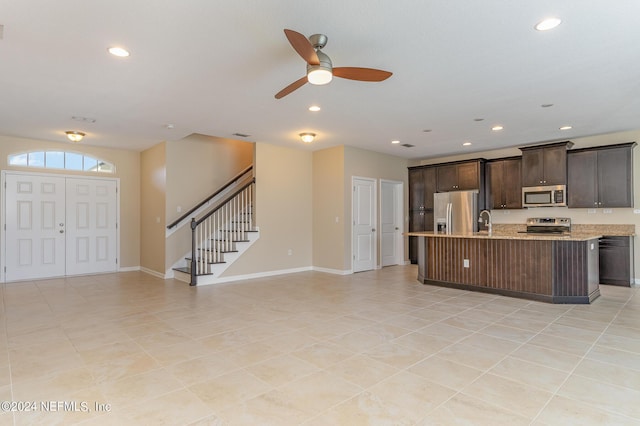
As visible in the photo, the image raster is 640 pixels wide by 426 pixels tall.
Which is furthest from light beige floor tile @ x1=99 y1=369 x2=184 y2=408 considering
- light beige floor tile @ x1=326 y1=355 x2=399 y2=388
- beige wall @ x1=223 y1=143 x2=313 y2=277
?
beige wall @ x1=223 y1=143 x2=313 y2=277

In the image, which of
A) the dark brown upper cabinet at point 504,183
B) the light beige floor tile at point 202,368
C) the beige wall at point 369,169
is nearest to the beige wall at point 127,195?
the beige wall at point 369,169

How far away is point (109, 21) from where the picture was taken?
8.91 ft

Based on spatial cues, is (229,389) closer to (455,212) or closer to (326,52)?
(326,52)

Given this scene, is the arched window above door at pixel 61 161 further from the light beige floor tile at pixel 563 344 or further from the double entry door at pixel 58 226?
the light beige floor tile at pixel 563 344

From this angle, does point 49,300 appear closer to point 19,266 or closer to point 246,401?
point 19,266

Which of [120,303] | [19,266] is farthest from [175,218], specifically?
[19,266]

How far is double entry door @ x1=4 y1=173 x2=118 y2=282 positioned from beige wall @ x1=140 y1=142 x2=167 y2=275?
60 centimetres

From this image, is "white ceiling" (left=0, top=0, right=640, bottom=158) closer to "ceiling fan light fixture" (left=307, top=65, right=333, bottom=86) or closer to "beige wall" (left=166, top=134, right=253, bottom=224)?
"ceiling fan light fixture" (left=307, top=65, right=333, bottom=86)

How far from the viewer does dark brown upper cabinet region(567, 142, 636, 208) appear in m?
6.22

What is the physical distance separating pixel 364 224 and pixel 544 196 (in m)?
3.62

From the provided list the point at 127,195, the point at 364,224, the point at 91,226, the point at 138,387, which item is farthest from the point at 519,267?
the point at 91,226

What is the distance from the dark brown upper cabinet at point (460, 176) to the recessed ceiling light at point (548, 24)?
5.42 m

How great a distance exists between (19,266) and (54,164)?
2.11m

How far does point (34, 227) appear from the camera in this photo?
7.01 meters
